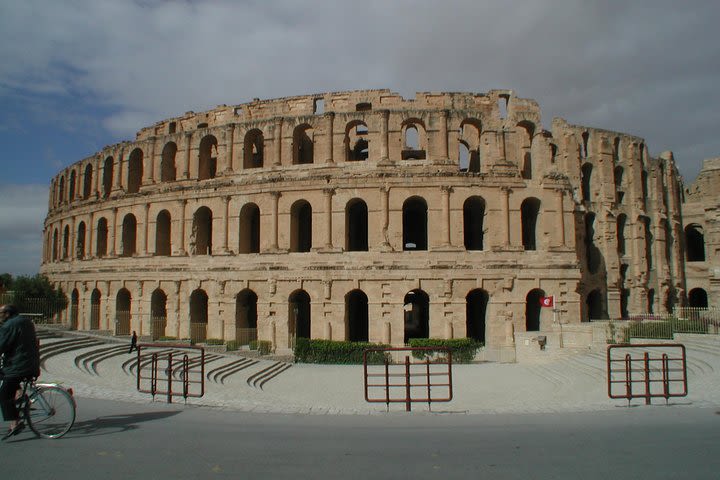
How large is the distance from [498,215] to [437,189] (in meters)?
3.70

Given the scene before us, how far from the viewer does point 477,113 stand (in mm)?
27594

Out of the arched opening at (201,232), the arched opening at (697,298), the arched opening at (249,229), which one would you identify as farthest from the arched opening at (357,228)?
the arched opening at (697,298)

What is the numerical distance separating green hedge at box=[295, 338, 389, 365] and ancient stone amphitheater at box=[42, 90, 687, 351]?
1.66m

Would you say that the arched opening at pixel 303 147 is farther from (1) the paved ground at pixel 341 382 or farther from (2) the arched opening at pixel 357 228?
(1) the paved ground at pixel 341 382

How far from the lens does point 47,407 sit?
728 centimetres

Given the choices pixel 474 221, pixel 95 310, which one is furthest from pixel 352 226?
pixel 95 310

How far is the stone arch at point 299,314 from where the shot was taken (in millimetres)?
26578

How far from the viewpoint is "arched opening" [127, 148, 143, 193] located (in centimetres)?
3308

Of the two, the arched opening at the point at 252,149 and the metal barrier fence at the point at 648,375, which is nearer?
the metal barrier fence at the point at 648,375

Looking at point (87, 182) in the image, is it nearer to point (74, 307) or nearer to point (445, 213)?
point (74, 307)

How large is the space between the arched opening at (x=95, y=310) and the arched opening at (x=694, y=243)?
47.4 m

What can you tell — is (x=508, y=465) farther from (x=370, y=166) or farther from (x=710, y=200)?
(x=710, y=200)

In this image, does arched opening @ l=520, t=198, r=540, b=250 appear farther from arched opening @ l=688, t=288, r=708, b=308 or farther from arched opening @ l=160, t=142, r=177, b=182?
arched opening @ l=160, t=142, r=177, b=182

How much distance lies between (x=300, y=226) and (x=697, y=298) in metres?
33.8
